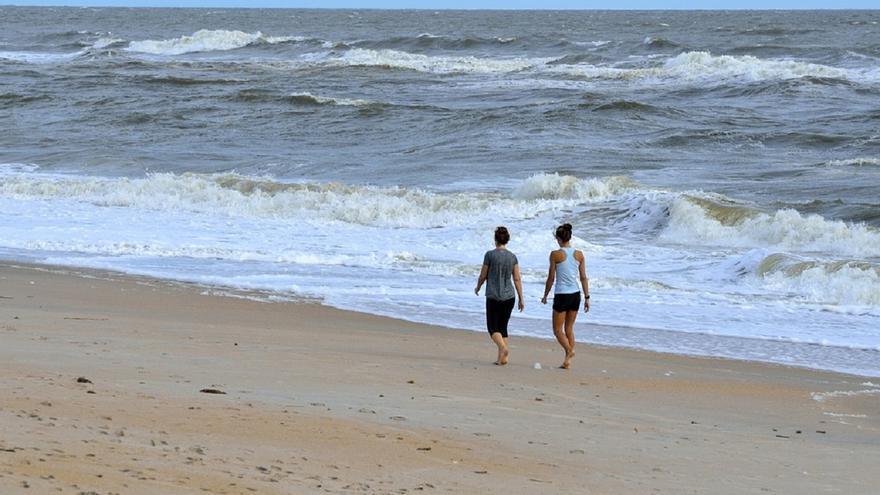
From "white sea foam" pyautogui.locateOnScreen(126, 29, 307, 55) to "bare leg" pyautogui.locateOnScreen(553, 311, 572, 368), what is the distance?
61942mm

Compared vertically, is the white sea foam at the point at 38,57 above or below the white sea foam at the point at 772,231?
above

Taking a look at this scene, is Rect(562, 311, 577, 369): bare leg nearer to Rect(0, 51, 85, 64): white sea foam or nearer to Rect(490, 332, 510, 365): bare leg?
Rect(490, 332, 510, 365): bare leg

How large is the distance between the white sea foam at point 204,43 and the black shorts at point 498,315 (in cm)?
6189

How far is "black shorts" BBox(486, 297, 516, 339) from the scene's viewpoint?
29.9ft

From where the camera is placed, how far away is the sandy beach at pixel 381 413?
502 centimetres

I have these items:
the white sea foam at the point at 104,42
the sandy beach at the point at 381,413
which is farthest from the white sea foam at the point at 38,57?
the sandy beach at the point at 381,413

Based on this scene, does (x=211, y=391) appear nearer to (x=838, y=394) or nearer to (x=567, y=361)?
(x=567, y=361)

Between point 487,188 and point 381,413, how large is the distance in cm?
1505

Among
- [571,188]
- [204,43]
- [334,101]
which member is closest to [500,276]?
[571,188]

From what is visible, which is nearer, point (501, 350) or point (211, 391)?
point (211, 391)

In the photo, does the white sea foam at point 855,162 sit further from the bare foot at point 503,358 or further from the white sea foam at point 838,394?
the bare foot at point 503,358

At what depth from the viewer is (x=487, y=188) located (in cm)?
2150

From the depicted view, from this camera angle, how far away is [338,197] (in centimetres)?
2027

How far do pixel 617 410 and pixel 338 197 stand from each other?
43.3ft
